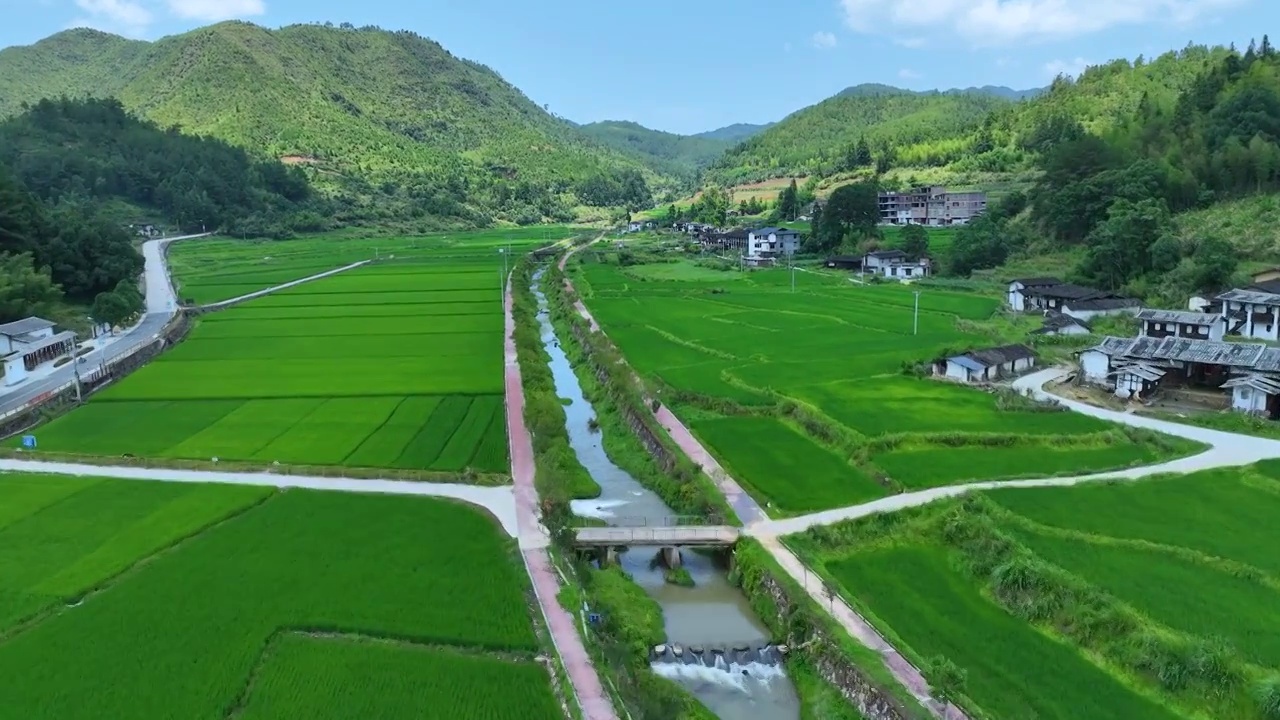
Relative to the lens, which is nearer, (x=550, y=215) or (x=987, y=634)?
(x=987, y=634)

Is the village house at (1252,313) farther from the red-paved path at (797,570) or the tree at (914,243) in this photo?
the tree at (914,243)

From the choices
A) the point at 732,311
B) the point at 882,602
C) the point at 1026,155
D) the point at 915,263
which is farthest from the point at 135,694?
the point at 1026,155

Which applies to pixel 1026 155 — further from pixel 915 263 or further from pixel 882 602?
pixel 882 602

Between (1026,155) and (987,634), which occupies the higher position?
(1026,155)

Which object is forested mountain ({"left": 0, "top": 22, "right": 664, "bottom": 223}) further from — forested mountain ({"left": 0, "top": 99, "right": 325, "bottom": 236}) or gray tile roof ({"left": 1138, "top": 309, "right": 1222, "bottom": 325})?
gray tile roof ({"left": 1138, "top": 309, "right": 1222, "bottom": 325})

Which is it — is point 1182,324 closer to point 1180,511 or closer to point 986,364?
point 986,364

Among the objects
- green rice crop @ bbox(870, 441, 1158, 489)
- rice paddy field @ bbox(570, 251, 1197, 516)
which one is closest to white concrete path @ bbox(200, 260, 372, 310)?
rice paddy field @ bbox(570, 251, 1197, 516)

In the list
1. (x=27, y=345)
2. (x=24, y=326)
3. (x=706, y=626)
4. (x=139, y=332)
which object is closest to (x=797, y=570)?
(x=706, y=626)
